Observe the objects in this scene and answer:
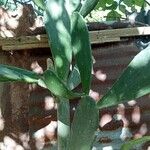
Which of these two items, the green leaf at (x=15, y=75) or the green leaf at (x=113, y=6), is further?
the green leaf at (x=113, y=6)

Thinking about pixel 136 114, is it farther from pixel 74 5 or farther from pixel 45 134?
pixel 74 5

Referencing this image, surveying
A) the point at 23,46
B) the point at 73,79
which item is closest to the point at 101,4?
the point at 23,46

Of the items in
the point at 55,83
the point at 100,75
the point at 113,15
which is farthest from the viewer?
the point at 113,15

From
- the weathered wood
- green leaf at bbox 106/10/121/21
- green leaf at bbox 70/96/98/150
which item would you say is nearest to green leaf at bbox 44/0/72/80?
green leaf at bbox 70/96/98/150

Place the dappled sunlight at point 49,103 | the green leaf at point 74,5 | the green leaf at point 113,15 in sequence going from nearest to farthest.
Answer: the green leaf at point 74,5 < the dappled sunlight at point 49,103 < the green leaf at point 113,15

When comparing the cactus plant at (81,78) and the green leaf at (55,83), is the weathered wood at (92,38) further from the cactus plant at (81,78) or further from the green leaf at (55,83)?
the green leaf at (55,83)

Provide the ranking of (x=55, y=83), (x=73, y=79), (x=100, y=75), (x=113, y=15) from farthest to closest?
(x=113, y=15) < (x=100, y=75) < (x=73, y=79) < (x=55, y=83)

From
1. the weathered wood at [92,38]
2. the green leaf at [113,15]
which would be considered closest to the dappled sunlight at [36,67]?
the weathered wood at [92,38]
